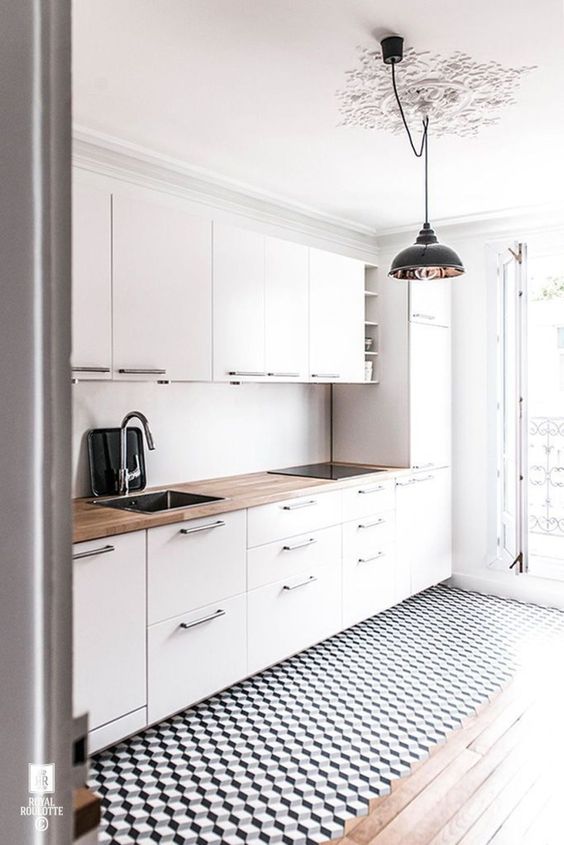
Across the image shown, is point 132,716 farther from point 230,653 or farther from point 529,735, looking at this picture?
point 529,735

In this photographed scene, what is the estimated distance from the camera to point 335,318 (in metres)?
3.99

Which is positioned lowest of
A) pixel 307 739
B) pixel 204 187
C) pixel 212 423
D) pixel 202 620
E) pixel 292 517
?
pixel 307 739

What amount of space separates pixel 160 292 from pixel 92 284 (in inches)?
14.0

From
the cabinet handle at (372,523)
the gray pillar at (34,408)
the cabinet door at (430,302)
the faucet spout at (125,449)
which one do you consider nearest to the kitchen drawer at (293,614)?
the cabinet handle at (372,523)

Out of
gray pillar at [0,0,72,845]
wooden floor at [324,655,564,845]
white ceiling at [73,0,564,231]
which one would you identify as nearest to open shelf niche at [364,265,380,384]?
white ceiling at [73,0,564,231]

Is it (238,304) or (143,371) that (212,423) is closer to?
(238,304)

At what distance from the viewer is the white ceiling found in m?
2.05

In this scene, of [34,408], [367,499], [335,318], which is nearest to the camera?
[34,408]

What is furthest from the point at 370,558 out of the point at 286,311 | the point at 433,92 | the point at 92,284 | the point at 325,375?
the point at 433,92

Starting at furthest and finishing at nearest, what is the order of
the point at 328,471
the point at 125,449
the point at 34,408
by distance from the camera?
1. the point at 328,471
2. the point at 125,449
3. the point at 34,408

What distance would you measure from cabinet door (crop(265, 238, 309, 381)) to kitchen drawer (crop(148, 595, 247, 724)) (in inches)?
50.8

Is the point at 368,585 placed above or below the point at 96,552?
below

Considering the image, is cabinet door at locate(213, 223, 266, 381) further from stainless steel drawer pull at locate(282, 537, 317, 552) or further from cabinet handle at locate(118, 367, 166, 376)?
stainless steel drawer pull at locate(282, 537, 317, 552)

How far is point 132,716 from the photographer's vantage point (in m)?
2.54
